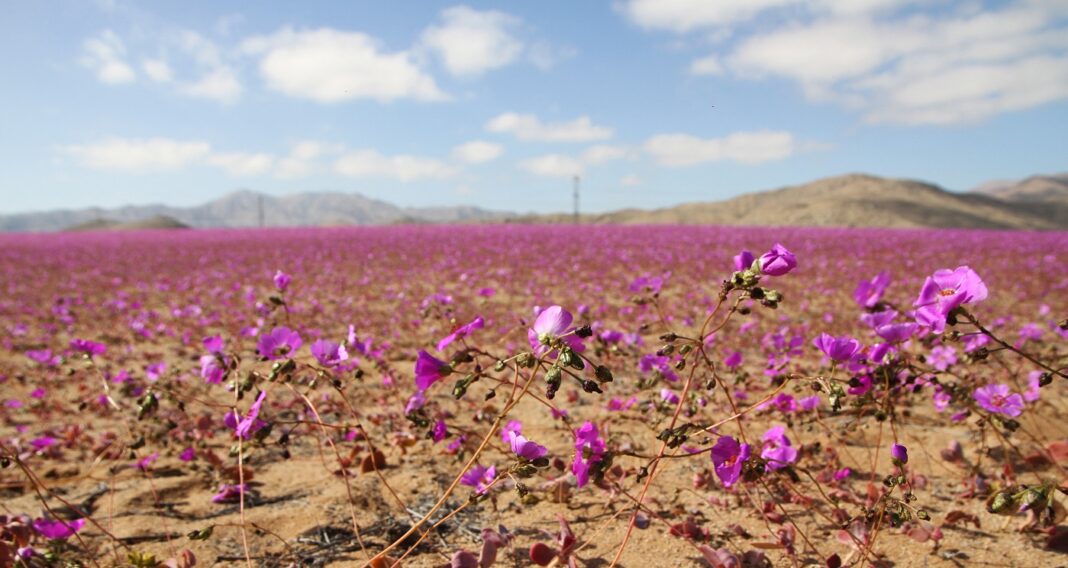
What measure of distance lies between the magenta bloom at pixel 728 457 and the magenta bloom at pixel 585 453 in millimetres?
272

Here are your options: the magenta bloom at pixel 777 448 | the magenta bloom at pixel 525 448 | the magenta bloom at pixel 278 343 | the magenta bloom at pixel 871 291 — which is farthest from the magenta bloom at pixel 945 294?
the magenta bloom at pixel 278 343

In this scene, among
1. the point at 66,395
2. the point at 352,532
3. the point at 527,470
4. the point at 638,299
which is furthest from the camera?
the point at 66,395

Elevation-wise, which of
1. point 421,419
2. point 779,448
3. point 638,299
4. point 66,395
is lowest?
point 66,395

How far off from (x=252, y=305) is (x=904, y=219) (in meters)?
39.8

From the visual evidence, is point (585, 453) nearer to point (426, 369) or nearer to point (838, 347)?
point (426, 369)

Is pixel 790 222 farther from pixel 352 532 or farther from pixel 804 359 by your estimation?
pixel 352 532

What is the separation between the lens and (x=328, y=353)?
1.69 meters

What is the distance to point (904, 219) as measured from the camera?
1403 inches

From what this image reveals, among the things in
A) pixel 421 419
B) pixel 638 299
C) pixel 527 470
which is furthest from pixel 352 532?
pixel 638 299

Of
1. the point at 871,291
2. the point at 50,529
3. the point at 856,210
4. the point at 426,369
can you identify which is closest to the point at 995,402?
the point at 871,291

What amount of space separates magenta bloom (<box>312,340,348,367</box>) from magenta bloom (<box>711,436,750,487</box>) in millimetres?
1029

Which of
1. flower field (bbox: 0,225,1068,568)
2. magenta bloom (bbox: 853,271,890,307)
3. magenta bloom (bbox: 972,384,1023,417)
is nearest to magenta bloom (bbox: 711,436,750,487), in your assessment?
flower field (bbox: 0,225,1068,568)

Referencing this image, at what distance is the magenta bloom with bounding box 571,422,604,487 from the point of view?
1311 mm

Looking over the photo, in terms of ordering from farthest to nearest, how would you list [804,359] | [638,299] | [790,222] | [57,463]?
[790,222] < [804,359] < [57,463] < [638,299]
